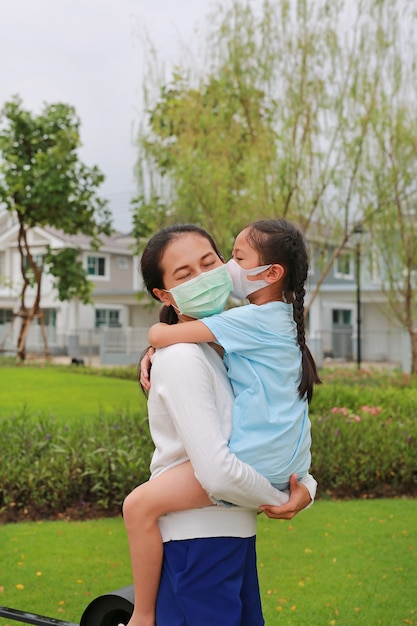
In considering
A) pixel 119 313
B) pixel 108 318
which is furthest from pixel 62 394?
pixel 119 313

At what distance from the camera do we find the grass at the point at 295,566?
14.8 feet

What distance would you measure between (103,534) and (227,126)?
1025 cm

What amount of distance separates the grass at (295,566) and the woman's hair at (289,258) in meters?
2.65

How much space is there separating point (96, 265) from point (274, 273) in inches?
→ 1436

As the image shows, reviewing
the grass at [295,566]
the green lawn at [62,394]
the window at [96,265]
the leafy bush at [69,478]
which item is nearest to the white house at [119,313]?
the window at [96,265]

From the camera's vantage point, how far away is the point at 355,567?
519 cm

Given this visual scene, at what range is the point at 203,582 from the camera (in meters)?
1.92

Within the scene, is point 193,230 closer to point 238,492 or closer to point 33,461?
point 238,492

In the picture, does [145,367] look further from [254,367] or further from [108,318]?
[108,318]

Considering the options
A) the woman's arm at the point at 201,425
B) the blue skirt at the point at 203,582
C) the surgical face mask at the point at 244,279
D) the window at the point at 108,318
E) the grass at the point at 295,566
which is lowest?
the grass at the point at 295,566

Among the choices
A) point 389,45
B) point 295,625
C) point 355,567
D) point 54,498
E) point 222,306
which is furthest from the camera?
point 389,45

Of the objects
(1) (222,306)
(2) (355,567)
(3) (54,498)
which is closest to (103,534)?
(3) (54,498)

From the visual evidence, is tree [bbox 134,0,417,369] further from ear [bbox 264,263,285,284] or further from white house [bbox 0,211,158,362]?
white house [bbox 0,211,158,362]

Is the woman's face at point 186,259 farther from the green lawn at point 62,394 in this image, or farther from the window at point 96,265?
the window at point 96,265
